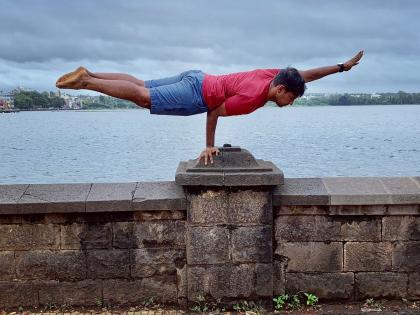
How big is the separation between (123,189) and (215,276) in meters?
1.33

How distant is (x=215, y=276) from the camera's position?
5.61m

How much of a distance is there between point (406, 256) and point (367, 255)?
409 millimetres

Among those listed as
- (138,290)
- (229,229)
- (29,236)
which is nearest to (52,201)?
(29,236)

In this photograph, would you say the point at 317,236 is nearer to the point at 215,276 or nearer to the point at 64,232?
the point at 215,276

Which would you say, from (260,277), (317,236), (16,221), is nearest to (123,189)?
(16,221)

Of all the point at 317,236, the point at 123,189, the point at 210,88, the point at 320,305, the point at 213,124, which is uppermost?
the point at 210,88

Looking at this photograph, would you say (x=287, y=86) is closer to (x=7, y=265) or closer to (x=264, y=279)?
(x=264, y=279)

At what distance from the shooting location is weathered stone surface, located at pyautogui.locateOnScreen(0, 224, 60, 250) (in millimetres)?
5633

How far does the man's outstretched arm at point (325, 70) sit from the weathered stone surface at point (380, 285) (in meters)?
2.13

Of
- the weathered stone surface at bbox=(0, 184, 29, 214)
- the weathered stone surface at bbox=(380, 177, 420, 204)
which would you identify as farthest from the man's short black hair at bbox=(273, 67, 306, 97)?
the weathered stone surface at bbox=(0, 184, 29, 214)

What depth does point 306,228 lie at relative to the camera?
5703mm

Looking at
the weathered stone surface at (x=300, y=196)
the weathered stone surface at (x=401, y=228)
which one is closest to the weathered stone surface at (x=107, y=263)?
the weathered stone surface at (x=300, y=196)

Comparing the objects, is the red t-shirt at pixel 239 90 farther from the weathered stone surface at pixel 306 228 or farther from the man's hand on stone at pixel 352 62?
the weathered stone surface at pixel 306 228

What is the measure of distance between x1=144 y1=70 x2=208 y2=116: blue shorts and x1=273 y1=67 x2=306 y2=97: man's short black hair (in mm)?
747
